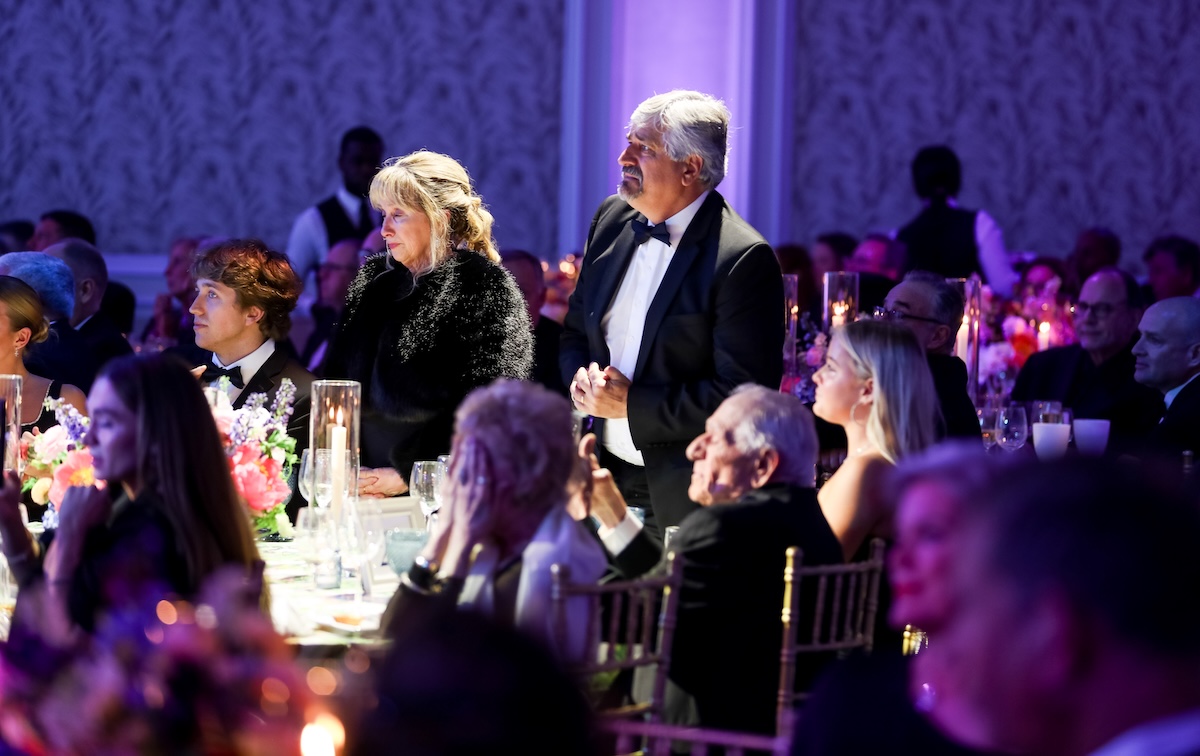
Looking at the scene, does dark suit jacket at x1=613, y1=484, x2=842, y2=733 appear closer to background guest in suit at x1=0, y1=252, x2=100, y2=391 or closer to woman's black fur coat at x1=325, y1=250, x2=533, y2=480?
woman's black fur coat at x1=325, y1=250, x2=533, y2=480

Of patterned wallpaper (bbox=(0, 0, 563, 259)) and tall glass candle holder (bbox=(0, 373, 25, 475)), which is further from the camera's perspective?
patterned wallpaper (bbox=(0, 0, 563, 259))

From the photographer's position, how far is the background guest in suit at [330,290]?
6.71 m

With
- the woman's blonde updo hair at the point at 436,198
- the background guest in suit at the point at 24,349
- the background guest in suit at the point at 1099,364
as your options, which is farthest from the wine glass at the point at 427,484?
the background guest in suit at the point at 1099,364

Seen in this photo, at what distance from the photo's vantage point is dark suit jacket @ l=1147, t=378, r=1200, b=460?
4.88 meters

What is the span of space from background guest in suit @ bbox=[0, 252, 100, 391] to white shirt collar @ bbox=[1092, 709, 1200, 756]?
4200 mm

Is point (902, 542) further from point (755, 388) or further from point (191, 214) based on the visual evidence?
point (191, 214)

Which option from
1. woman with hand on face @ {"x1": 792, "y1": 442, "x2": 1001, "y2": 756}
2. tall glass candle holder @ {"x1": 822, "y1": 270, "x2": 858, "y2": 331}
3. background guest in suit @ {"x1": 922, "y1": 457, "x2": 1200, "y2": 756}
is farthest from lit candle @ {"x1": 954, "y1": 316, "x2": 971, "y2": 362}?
background guest in suit @ {"x1": 922, "y1": 457, "x2": 1200, "y2": 756}

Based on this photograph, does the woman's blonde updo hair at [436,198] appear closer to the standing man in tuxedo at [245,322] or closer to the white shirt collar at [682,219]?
the standing man in tuxedo at [245,322]

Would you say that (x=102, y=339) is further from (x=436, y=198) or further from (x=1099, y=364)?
(x=1099, y=364)

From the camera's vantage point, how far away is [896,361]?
142 inches

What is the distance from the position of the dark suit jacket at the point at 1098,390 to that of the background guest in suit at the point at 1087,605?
3.57m

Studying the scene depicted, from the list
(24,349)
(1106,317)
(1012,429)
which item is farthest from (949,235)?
(24,349)

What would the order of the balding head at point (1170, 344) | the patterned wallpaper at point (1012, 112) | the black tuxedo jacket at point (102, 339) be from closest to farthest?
1. the black tuxedo jacket at point (102, 339)
2. the balding head at point (1170, 344)
3. the patterned wallpaper at point (1012, 112)

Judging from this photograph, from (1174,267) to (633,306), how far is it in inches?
177
